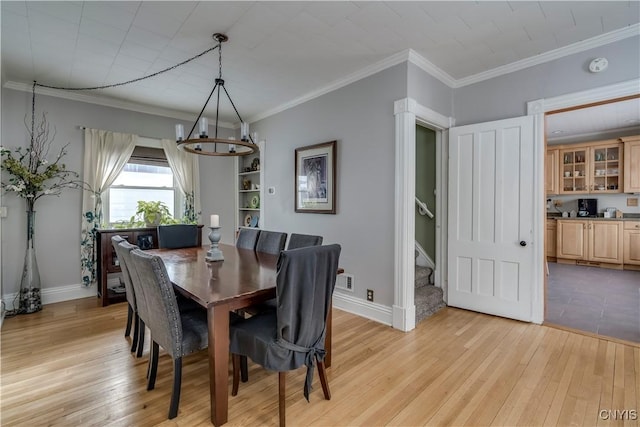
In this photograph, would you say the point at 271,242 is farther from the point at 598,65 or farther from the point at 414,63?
the point at 598,65

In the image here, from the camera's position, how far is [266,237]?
10.4 ft

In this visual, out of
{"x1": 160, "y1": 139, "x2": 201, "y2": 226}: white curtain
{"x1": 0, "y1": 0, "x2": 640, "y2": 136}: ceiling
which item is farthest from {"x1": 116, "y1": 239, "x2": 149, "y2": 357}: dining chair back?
{"x1": 160, "y1": 139, "x2": 201, "y2": 226}: white curtain

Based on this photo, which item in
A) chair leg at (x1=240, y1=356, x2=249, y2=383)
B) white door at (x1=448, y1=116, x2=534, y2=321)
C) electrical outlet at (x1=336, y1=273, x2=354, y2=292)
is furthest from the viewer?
electrical outlet at (x1=336, y1=273, x2=354, y2=292)

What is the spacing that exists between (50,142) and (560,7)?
537cm

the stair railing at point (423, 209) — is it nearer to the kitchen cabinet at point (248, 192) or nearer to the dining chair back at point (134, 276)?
the kitchen cabinet at point (248, 192)

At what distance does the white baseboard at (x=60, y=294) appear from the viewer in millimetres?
3510

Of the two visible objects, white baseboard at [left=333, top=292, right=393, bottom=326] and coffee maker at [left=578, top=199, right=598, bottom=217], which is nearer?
white baseboard at [left=333, top=292, right=393, bottom=326]

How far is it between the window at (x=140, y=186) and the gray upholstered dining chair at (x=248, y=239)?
6.50 ft

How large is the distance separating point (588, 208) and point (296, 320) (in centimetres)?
707

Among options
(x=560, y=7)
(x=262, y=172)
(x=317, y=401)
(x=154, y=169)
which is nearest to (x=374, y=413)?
(x=317, y=401)

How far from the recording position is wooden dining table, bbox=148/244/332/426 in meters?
1.64

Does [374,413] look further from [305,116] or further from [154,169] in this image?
[154,169]

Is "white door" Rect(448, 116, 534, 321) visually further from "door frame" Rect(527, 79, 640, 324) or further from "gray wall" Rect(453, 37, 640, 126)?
"gray wall" Rect(453, 37, 640, 126)

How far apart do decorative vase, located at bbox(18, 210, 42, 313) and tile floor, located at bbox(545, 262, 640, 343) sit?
219 inches
